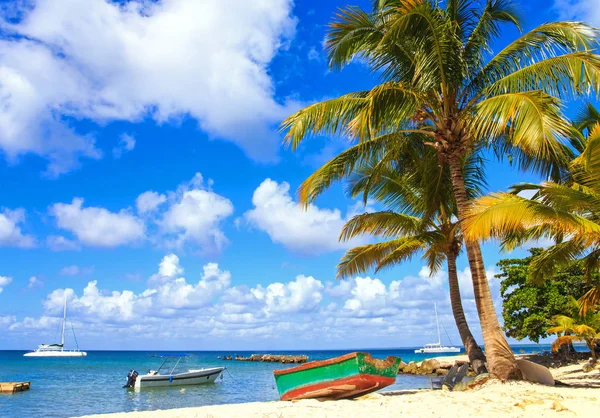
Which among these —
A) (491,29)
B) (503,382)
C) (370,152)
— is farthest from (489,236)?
(491,29)

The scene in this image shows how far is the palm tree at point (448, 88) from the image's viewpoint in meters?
9.70

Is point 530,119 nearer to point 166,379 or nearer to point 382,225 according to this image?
point 382,225

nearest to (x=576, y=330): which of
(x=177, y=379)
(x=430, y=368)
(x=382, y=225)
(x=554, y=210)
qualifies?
(x=382, y=225)

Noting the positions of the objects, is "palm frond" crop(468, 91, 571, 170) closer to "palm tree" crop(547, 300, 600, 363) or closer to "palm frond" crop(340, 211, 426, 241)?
"palm frond" crop(340, 211, 426, 241)

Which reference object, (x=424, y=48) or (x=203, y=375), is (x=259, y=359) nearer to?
(x=203, y=375)

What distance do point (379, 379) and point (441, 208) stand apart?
17.2 feet

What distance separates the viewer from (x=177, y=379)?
1211 inches

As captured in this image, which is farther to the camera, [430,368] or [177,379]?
[430,368]

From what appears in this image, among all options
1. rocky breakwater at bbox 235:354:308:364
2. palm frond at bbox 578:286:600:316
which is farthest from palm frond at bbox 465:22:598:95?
rocky breakwater at bbox 235:354:308:364

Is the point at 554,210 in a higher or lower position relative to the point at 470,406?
higher

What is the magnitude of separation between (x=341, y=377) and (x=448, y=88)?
24.0 ft

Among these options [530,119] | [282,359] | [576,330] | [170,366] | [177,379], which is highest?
[530,119]

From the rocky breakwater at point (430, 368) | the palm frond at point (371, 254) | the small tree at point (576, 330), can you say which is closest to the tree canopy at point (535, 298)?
the small tree at point (576, 330)

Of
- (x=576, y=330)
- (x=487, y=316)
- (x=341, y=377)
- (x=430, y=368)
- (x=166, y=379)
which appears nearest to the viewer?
(x=487, y=316)
